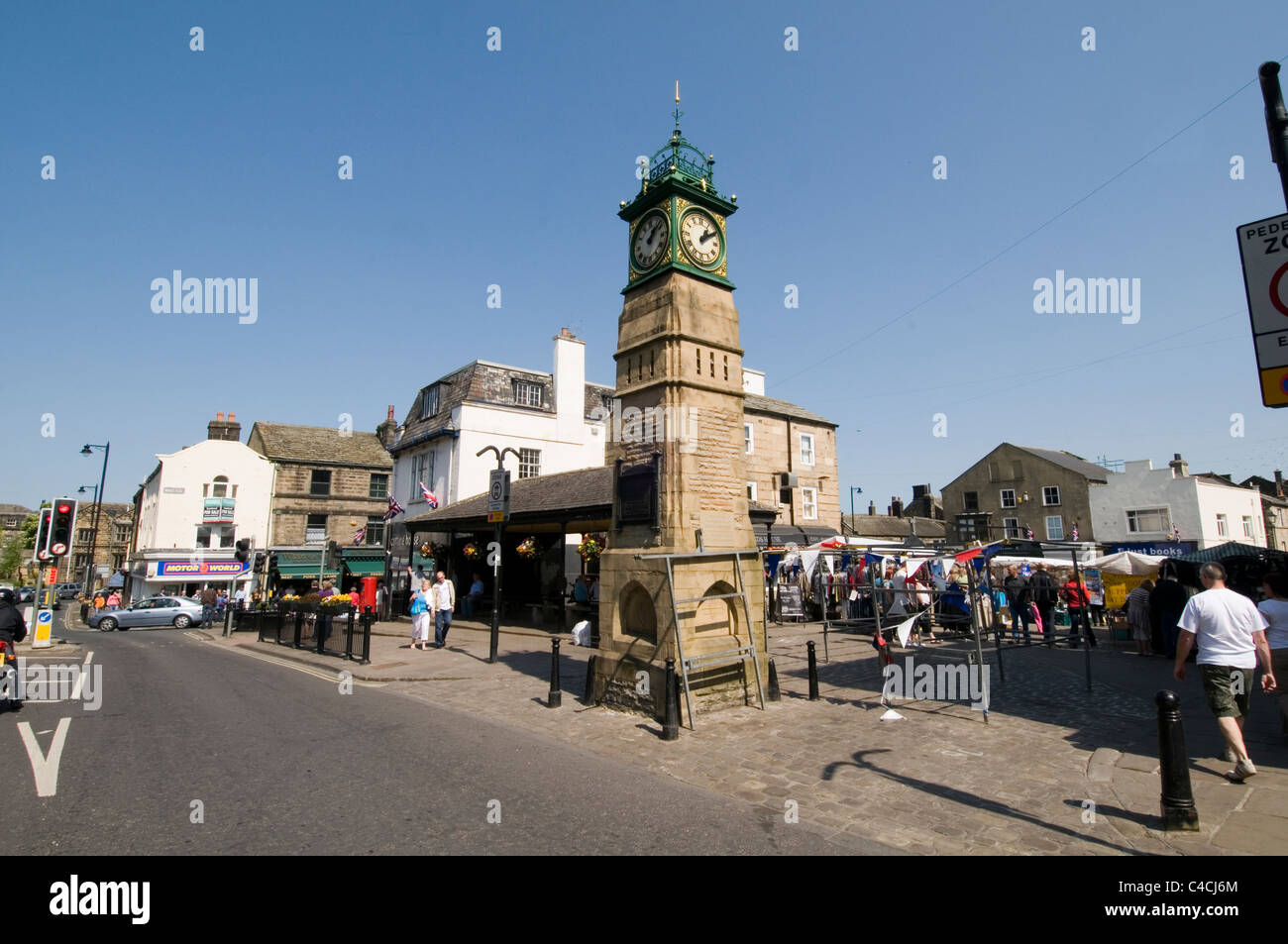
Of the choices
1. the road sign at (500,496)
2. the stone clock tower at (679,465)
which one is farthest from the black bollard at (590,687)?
the road sign at (500,496)

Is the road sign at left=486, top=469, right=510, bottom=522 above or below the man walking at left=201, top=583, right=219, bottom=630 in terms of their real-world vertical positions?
above

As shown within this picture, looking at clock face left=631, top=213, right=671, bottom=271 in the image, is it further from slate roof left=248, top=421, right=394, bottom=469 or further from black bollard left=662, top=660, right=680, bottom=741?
slate roof left=248, top=421, right=394, bottom=469

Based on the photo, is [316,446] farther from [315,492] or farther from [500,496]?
[500,496]

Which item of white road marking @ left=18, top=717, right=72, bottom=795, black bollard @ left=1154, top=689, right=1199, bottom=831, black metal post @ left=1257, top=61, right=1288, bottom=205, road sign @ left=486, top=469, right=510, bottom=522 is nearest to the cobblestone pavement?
black bollard @ left=1154, top=689, right=1199, bottom=831

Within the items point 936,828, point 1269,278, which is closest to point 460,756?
point 936,828

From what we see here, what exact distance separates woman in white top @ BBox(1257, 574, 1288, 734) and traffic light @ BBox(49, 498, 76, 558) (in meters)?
25.8

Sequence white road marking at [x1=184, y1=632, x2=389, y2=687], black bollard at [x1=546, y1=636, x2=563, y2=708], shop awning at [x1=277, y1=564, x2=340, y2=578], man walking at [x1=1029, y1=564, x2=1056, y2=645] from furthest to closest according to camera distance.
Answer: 1. shop awning at [x1=277, y1=564, x2=340, y2=578]
2. man walking at [x1=1029, y1=564, x2=1056, y2=645]
3. white road marking at [x1=184, y1=632, x2=389, y2=687]
4. black bollard at [x1=546, y1=636, x2=563, y2=708]

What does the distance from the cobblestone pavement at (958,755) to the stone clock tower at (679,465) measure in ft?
2.69

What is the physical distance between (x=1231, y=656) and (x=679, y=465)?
633 cm

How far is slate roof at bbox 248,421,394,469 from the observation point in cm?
3984

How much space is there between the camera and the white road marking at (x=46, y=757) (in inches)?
233

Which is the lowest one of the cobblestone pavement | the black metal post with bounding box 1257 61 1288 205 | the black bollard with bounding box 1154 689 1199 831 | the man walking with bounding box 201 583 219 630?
the man walking with bounding box 201 583 219 630

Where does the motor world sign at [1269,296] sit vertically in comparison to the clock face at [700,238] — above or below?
below

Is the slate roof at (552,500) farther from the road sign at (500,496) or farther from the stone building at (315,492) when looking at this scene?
the stone building at (315,492)
